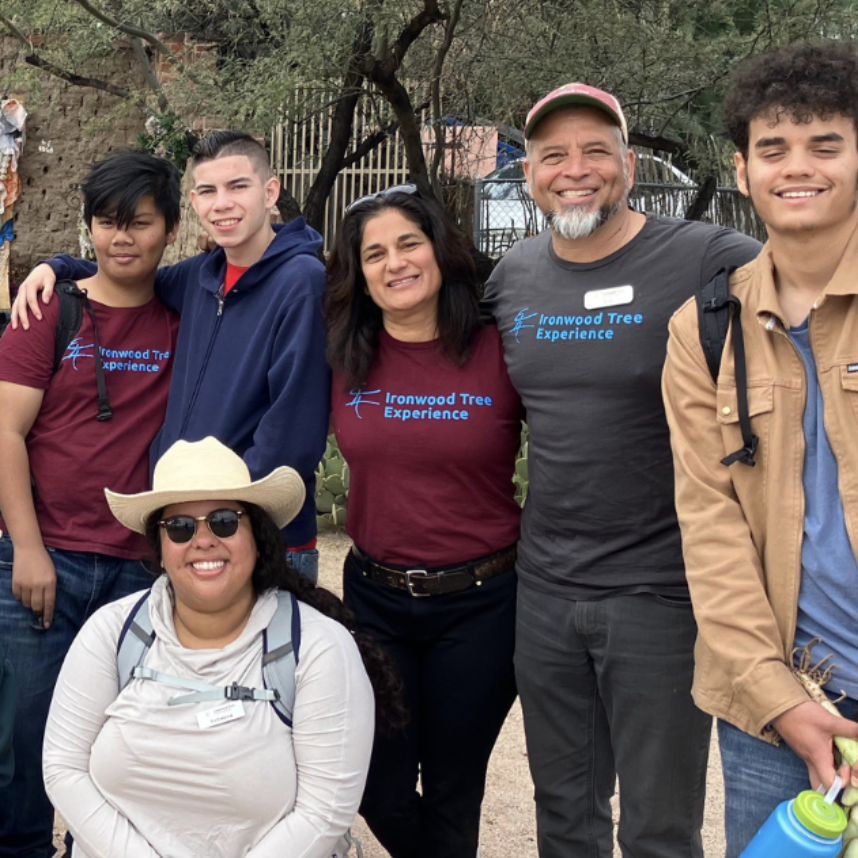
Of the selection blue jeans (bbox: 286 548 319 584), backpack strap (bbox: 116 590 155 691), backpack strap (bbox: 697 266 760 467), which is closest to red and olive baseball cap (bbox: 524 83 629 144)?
backpack strap (bbox: 697 266 760 467)

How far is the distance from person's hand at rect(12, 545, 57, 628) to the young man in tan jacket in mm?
1888

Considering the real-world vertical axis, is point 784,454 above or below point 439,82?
below

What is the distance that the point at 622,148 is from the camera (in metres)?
2.99

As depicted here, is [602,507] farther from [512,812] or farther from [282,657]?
[512,812]

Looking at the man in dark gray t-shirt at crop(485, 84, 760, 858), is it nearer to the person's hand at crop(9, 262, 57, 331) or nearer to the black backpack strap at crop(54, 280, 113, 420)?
the black backpack strap at crop(54, 280, 113, 420)

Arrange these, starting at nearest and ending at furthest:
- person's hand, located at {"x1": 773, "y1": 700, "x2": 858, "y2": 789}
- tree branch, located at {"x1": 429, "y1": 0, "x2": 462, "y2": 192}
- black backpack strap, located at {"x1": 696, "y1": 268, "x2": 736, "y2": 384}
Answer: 1. person's hand, located at {"x1": 773, "y1": 700, "x2": 858, "y2": 789}
2. black backpack strap, located at {"x1": 696, "y1": 268, "x2": 736, "y2": 384}
3. tree branch, located at {"x1": 429, "y1": 0, "x2": 462, "y2": 192}

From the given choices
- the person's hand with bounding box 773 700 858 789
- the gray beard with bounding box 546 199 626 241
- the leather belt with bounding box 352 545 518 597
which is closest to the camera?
the person's hand with bounding box 773 700 858 789

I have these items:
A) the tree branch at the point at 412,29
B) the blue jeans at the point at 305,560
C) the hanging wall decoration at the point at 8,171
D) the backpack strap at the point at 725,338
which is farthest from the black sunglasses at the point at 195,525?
the hanging wall decoration at the point at 8,171

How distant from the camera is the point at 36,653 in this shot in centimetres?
325

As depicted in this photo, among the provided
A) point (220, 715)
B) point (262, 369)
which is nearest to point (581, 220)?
point (262, 369)

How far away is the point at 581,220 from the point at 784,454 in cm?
92

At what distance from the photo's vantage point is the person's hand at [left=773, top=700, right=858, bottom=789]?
212cm

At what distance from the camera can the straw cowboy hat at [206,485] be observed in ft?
8.91

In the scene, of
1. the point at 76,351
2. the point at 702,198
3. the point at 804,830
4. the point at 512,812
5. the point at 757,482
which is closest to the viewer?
the point at 804,830
